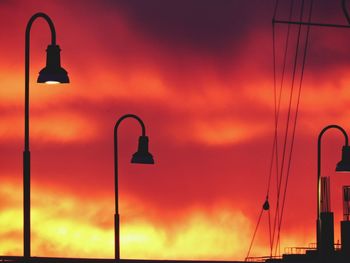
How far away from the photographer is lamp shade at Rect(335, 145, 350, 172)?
42.8 meters

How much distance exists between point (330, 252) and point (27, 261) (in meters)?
49.7

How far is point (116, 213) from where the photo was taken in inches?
1442

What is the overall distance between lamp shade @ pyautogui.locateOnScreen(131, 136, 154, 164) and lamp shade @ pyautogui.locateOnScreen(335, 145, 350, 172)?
961 centimetres

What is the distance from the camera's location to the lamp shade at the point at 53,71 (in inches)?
974

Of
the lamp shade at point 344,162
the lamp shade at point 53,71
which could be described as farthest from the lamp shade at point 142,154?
the lamp shade at point 53,71

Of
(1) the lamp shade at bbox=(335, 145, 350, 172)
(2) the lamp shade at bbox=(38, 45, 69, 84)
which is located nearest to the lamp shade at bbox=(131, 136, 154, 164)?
(1) the lamp shade at bbox=(335, 145, 350, 172)

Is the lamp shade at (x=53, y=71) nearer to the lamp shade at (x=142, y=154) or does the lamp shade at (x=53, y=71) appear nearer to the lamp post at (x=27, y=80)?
the lamp post at (x=27, y=80)

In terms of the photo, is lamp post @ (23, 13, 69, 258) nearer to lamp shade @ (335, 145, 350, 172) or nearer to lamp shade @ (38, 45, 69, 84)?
lamp shade @ (38, 45, 69, 84)

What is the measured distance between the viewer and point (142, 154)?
1431 inches

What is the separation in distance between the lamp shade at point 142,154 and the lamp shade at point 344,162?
9.61 metres

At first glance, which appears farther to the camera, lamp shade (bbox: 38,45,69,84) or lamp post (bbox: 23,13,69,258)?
lamp shade (bbox: 38,45,69,84)

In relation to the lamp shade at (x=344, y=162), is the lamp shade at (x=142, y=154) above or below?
below

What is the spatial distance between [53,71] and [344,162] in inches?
815

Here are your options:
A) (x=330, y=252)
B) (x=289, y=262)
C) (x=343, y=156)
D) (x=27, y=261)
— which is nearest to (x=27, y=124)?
(x=27, y=261)
